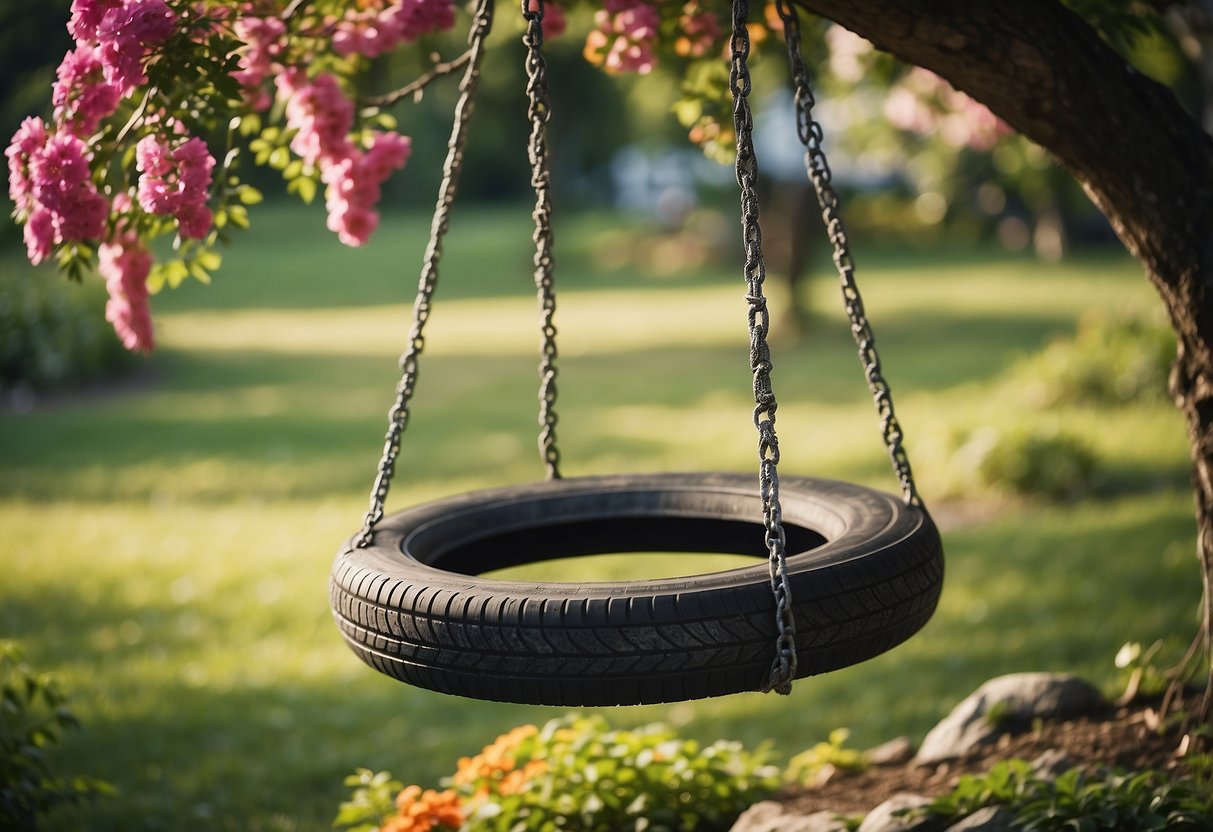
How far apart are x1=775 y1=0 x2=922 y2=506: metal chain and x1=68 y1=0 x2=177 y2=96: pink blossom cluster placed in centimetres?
135

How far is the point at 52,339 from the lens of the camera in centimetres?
1159

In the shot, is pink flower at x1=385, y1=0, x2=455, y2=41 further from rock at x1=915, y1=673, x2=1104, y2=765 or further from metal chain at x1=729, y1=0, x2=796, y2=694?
rock at x1=915, y1=673, x2=1104, y2=765

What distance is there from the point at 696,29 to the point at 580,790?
2249mm

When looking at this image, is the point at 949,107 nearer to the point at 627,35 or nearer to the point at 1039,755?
the point at 627,35

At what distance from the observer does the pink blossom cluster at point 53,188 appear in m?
2.86

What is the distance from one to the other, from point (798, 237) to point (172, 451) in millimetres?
7113

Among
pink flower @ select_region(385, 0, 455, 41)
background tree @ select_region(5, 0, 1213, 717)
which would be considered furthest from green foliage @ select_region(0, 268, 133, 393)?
pink flower @ select_region(385, 0, 455, 41)

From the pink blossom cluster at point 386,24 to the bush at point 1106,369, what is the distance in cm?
674

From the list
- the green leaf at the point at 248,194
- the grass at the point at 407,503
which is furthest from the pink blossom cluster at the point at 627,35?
the grass at the point at 407,503

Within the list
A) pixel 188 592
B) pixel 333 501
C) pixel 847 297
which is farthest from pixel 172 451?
pixel 847 297

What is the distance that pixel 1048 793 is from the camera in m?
2.92

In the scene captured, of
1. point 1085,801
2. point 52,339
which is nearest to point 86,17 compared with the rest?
point 1085,801

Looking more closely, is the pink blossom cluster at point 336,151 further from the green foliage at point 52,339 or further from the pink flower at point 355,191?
the green foliage at point 52,339

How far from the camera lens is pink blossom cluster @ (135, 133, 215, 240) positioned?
2846 millimetres
